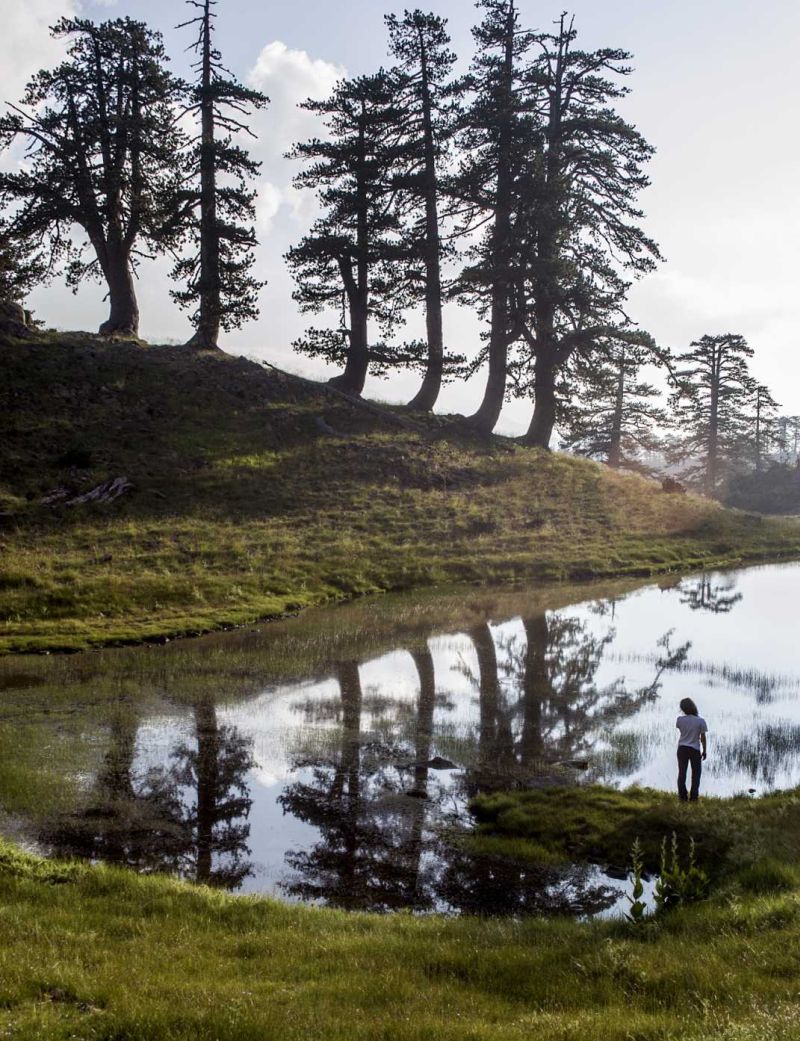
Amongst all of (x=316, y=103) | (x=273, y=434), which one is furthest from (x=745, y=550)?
(x=316, y=103)

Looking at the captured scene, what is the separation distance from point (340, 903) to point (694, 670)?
1460 cm

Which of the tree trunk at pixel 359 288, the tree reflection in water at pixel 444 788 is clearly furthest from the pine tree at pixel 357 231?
the tree reflection in water at pixel 444 788

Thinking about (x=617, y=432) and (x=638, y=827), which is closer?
(x=638, y=827)

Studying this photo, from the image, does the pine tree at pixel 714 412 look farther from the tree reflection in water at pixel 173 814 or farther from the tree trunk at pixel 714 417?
the tree reflection in water at pixel 173 814

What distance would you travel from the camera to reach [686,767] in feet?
42.2

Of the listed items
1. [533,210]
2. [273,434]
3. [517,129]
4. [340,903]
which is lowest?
[340,903]

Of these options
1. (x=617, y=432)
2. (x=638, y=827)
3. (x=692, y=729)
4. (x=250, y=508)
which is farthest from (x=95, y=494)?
(x=617, y=432)

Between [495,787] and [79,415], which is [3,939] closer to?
[495,787]

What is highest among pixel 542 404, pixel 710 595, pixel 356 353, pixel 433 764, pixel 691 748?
pixel 356 353

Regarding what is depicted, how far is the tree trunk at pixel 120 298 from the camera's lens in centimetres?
4431

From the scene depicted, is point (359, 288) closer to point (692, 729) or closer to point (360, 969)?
point (692, 729)

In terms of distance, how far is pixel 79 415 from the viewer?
1496 inches

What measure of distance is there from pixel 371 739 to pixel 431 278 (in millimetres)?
38557

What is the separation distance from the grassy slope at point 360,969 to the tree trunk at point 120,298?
129ft
